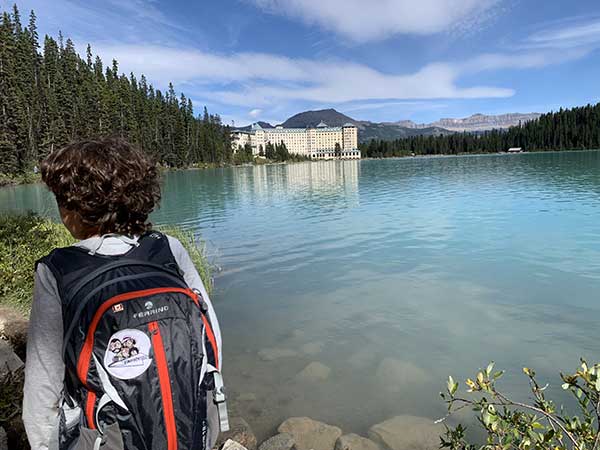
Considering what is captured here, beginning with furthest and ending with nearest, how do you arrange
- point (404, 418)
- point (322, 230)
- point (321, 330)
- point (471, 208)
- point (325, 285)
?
1. point (471, 208)
2. point (322, 230)
3. point (325, 285)
4. point (321, 330)
5. point (404, 418)

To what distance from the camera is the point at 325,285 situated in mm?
11023

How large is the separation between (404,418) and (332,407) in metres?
0.99

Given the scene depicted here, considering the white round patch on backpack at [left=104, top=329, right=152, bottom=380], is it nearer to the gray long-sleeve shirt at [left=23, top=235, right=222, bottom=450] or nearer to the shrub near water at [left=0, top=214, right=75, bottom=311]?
the gray long-sleeve shirt at [left=23, top=235, right=222, bottom=450]

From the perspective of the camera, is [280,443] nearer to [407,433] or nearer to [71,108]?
[407,433]

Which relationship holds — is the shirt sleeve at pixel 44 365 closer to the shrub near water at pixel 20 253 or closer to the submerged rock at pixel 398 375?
the submerged rock at pixel 398 375

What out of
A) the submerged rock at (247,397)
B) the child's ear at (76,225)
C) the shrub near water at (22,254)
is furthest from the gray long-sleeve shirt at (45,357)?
the shrub near water at (22,254)

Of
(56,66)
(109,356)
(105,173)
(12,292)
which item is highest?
(56,66)

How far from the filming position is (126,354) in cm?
154

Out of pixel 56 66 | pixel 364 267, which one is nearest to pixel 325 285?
pixel 364 267

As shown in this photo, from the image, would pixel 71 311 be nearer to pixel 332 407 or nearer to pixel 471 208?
pixel 332 407

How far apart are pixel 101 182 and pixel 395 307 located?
8.43m

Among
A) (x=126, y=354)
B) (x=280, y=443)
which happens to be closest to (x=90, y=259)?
(x=126, y=354)

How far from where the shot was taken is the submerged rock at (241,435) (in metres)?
4.63

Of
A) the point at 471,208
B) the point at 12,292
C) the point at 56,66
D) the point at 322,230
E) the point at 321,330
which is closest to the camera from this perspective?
the point at 12,292
